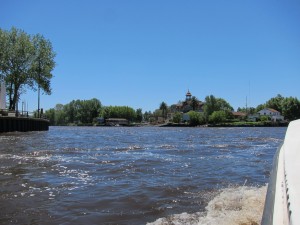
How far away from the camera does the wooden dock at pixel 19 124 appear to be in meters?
28.8

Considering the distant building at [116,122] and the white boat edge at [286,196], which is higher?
the distant building at [116,122]

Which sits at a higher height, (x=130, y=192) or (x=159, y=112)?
(x=159, y=112)

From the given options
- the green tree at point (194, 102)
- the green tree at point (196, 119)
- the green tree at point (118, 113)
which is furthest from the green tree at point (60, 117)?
the green tree at point (196, 119)

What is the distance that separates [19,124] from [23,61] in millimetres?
11710

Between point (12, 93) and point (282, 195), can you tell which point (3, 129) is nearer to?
point (12, 93)

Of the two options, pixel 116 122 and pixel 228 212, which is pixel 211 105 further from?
pixel 228 212

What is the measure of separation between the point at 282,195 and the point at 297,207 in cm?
39

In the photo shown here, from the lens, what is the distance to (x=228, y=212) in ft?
14.8

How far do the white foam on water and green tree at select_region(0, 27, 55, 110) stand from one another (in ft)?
129

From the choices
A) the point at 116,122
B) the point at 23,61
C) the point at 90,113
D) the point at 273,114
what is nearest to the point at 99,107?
the point at 90,113

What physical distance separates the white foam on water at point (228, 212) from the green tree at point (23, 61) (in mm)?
39421

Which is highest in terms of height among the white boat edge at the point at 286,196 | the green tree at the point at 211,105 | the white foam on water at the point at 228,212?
the green tree at the point at 211,105

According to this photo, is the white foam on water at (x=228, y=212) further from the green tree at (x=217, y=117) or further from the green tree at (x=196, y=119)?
the green tree at (x=196, y=119)

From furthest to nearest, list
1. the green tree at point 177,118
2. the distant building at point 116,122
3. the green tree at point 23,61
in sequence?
the distant building at point 116,122
the green tree at point 177,118
the green tree at point 23,61
